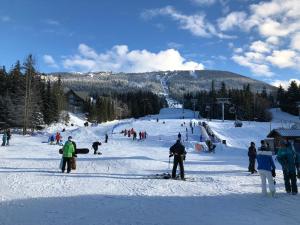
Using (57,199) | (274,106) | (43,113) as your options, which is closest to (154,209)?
(57,199)

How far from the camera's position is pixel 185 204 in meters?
11.7

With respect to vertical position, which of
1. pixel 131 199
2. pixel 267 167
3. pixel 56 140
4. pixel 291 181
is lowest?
pixel 131 199

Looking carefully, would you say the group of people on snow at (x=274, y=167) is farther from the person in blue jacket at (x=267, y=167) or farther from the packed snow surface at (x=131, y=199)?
the packed snow surface at (x=131, y=199)

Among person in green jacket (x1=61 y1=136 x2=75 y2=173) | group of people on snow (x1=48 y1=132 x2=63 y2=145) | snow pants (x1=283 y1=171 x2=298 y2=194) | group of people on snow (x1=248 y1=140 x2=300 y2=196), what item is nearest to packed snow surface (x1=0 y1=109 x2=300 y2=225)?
snow pants (x1=283 y1=171 x2=298 y2=194)

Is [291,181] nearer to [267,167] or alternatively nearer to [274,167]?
[274,167]

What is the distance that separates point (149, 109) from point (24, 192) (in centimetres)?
15136

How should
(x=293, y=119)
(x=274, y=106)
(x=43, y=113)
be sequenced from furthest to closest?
(x=274, y=106) → (x=293, y=119) → (x=43, y=113)

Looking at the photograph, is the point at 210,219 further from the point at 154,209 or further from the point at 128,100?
the point at 128,100

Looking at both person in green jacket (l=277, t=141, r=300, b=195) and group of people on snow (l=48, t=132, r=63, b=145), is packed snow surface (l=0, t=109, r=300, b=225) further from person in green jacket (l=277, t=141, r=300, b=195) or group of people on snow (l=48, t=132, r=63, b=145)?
group of people on snow (l=48, t=132, r=63, b=145)

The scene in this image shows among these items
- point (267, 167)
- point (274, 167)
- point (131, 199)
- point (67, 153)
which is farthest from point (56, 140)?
point (274, 167)

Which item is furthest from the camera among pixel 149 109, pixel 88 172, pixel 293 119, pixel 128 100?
pixel 128 100

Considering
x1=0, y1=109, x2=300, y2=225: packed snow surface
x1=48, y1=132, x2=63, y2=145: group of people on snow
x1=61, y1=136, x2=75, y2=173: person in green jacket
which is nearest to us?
x1=0, y1=109, x2=300, y2=225: packed snow surface

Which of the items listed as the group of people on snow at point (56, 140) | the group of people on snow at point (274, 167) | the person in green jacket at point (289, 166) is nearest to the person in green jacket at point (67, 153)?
the group of people on snow at point (274, 167)

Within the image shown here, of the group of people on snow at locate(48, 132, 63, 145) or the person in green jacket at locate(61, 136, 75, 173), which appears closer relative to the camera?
the person in green jacket at locate(61, 136, 75, 173)
